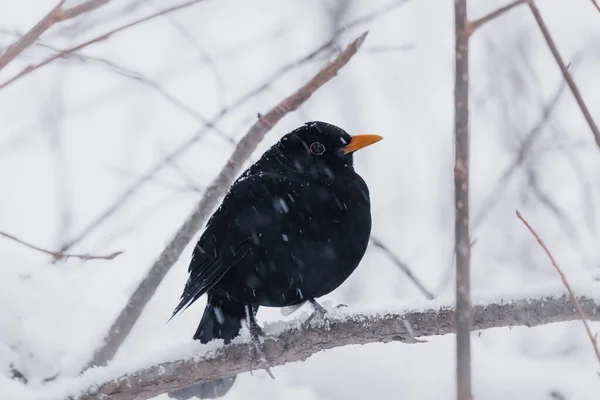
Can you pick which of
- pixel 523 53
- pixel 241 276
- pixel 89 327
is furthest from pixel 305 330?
pixel 523 53

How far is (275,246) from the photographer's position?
3.12 m

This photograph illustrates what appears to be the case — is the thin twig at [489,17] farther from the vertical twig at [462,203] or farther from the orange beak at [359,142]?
the orange beak at [359,142]

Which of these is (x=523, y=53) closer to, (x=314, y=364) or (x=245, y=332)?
(x=314, y=364)

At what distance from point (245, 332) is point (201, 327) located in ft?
1.17

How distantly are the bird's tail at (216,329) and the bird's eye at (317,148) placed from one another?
858 mm

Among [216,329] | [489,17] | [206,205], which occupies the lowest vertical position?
[489,17]

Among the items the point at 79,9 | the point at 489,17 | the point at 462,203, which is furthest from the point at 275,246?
the point at 462,203

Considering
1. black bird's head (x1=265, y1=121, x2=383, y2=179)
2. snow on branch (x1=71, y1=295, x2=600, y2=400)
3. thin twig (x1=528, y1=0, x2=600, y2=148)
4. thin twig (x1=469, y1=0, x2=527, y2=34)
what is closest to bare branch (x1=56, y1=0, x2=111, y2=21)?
thin twig (x1=469, y1=0, x2=527, y2=34)

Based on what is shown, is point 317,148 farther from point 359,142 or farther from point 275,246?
point 275,246

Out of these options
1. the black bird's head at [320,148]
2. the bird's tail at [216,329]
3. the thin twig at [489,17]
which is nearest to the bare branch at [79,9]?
the thin twig at [489,17]

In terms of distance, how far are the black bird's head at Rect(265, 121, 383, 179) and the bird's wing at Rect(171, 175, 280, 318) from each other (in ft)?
0.80

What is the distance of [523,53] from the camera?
6.31m

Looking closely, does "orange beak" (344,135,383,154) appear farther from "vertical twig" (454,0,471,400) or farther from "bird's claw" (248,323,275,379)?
"vertical twig" (454,0,471,400)

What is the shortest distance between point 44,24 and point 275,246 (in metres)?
1.82
